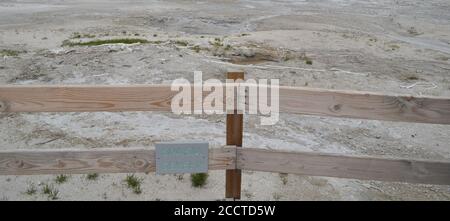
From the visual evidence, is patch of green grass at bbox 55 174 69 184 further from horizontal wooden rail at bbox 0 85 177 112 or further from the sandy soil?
horizontal wooden rail at bbox 0 85 177 112

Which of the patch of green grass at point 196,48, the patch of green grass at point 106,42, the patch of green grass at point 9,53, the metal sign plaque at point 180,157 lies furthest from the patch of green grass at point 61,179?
the patch of green grass at point 106,42

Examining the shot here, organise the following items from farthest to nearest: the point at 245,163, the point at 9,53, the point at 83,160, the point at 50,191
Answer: the point at 9,53 < the point at 50,191 < the point at 245,163 < the point at 83,160

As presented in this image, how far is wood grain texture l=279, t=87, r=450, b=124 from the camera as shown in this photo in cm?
314

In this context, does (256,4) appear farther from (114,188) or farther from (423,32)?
(114,188)

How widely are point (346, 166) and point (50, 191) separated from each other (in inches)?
125

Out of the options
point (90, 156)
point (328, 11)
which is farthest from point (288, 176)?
point (328, 11)

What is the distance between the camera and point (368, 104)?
10.4 feet

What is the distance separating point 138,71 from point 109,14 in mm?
11884

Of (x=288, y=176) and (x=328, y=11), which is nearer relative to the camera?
(x=288, y=176)

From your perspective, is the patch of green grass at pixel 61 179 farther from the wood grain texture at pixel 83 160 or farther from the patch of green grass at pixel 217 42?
the patch of green grass at pixel 217 42

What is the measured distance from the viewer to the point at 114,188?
15.3 ft

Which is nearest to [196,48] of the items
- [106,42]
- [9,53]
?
[106,42]

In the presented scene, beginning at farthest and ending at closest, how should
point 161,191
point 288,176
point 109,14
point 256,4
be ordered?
1. point 256,4
2. point 109,14
3. point 288,176
4. point 161,191

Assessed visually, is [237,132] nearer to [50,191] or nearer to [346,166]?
[346,166]
